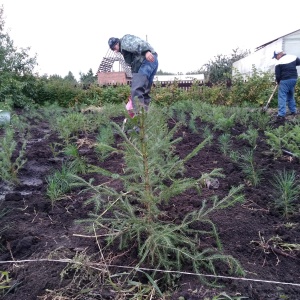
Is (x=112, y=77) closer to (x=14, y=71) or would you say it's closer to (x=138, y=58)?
(x=14, y=71)

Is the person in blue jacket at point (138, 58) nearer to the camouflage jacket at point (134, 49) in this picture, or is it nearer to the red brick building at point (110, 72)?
the camouflage jacket at point (134, 49)

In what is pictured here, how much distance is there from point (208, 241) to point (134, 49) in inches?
169

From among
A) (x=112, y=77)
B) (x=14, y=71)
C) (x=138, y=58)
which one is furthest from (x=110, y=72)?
(x=138, y=58)

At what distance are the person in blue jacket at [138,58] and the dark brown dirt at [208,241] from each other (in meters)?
2.61

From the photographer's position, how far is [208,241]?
2.24 meters

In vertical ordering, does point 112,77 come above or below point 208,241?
above

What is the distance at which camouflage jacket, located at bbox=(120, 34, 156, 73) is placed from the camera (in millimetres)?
5843

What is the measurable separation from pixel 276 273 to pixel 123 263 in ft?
2.85

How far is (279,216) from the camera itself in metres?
2.72

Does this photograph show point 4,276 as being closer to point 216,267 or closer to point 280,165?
point 216,267

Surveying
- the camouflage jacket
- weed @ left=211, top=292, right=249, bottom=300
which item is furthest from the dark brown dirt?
the camouflage jacket

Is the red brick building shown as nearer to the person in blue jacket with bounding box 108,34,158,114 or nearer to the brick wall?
the brick wall

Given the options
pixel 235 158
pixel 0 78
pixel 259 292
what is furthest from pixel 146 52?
pixel 0 78

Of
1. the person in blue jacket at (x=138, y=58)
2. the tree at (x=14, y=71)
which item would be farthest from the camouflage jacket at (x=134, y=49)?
the tree at (x=14, y=71)
